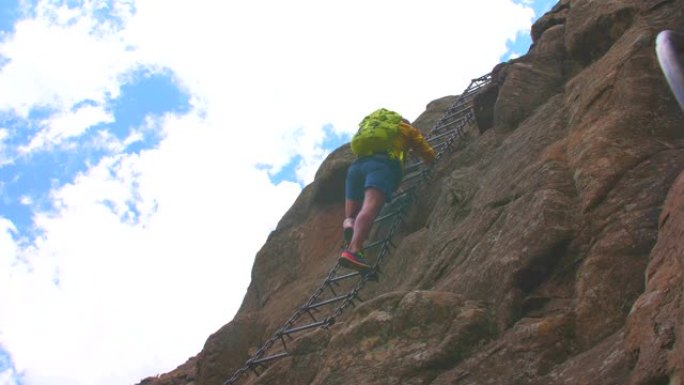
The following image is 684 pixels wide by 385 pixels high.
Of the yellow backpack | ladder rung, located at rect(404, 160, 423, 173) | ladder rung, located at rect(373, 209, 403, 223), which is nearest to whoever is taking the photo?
ladder rung, located at rect(373, 209, 403, 223)

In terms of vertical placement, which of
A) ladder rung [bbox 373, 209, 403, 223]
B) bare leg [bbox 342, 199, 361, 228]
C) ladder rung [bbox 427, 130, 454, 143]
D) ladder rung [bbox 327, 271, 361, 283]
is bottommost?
ladder rung [bbox 327, 271, 361, 283]

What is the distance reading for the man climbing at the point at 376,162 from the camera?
35.1ft

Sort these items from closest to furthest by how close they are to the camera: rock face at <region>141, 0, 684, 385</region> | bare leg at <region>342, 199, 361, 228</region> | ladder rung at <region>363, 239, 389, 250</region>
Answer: rock face at <region>141, 0, 684, 385</region> < ladder rung at <region>363, 239, 389, 250</region> < bare leg at <region>342, 199, 361, 228</region>

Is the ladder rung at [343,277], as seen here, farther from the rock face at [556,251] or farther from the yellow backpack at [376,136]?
the yellow backpack at [376,136]

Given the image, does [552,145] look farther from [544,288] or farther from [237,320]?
[237,320]

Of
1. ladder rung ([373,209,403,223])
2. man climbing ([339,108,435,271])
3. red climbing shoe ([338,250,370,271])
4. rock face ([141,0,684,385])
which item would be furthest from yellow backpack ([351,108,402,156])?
red climbing shoe ([338,250,370,271])

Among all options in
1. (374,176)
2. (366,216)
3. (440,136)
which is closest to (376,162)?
(374,176)

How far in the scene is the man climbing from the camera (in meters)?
10.7

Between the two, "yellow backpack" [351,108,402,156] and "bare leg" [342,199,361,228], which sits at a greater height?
"yellow backpack" [351,108,402,156]

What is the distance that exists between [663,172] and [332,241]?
25.0 feet

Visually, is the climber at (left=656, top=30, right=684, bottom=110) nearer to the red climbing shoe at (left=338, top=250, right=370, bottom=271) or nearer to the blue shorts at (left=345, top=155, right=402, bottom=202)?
the red climbing shoe at (left=338, top=250, right=370, bottom=271)

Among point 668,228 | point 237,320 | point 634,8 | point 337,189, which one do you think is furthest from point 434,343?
point 337,189

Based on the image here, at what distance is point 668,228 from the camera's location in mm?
5008

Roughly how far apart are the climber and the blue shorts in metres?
8.23
